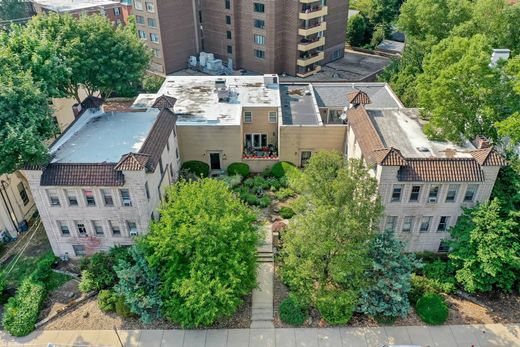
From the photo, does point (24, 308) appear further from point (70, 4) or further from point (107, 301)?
point (70, 4)

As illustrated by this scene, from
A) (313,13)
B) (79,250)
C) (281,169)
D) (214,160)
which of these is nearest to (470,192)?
(281,169)

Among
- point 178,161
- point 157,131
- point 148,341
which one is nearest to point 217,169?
point 178,161

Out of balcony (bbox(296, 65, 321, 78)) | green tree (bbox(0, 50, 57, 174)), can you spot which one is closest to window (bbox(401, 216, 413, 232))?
green tree (bbox(0, 50, 57, 174))

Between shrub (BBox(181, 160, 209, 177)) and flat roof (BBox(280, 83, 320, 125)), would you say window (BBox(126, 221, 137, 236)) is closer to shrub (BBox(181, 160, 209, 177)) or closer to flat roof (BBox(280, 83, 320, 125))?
shrub (BBox(181, 160, 209, 177))

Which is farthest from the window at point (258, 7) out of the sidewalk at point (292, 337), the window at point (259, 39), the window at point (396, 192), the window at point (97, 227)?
the sidewalk at point (292, 337)

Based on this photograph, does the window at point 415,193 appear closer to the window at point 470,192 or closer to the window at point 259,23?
the window at point 470,192

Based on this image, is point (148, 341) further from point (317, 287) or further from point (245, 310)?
point (317, 287)
